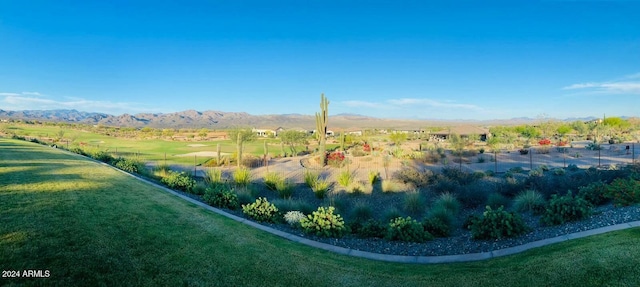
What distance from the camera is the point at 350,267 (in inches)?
255

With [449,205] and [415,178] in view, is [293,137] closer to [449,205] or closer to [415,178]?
[415,178]

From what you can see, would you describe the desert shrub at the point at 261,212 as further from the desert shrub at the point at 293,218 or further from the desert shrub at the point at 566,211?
the desert shrub at the point at 566,211

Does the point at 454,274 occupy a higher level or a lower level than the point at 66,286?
lower

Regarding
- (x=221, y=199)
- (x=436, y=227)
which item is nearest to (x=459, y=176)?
(x=436, y=227)

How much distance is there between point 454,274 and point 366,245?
2.94 metres

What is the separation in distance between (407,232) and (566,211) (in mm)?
3787

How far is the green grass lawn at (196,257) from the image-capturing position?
4672mm

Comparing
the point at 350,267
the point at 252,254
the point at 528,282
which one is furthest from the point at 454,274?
the point at 252,254

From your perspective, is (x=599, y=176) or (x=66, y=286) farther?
(x=599, y=176)

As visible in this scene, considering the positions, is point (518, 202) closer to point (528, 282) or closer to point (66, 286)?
point (528, 282)

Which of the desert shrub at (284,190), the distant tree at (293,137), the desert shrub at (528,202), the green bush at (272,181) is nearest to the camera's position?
the desert shrub at (528,202)

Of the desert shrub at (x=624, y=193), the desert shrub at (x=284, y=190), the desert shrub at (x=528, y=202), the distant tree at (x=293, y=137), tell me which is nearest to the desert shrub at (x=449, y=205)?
the desert shrub at (x=528, y=202)

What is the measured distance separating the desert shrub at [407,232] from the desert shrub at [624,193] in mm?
5109

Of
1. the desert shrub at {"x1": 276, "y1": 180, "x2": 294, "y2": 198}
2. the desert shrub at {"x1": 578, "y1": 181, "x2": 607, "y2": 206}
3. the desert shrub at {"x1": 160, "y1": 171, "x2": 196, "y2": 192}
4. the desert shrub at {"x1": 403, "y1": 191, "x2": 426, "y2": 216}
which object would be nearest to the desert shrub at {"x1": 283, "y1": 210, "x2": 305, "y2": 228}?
the desert shrub at {"x1": 403, "y1": 191, "x2": 426, "y2": 216}
